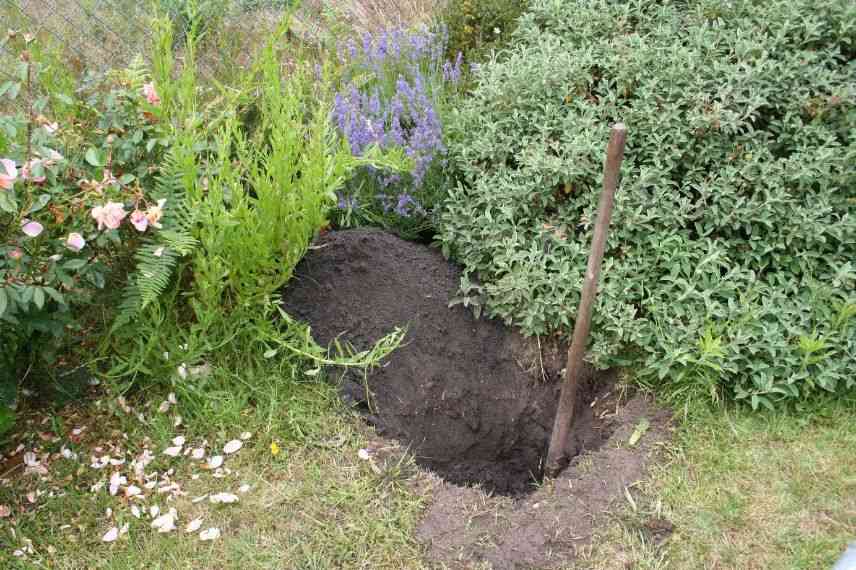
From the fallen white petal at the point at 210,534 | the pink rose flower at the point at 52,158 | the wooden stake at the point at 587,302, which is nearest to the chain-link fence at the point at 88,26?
the pink rose flower at the point at 52,158

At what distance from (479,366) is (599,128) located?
1.21 metres

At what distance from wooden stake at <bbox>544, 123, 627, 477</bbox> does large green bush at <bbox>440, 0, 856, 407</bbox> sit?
13.0 inches

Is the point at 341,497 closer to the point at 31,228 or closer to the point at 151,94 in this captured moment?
the point at 31,228

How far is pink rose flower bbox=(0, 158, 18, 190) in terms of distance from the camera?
2.13 metres

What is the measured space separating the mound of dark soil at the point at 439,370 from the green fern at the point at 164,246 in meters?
0.61

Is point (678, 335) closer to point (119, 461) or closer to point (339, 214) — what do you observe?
point (339, 214)

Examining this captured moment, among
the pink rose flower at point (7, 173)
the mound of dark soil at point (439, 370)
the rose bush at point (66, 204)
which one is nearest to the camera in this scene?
the pink rose flower at point (7, 173)

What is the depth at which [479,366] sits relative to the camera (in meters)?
3.17

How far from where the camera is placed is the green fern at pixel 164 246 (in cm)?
254

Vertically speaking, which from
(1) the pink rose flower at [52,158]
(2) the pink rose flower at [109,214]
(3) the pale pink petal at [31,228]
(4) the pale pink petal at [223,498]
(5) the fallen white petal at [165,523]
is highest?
(1) the pink rose flower at [52,158]

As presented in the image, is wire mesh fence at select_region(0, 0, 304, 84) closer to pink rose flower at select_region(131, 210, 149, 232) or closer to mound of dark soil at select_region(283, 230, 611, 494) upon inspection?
mound of dark soil at select_region(283, 230, 611, 494)

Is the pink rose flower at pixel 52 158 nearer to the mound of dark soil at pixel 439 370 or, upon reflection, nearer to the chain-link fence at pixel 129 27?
the mound of dark soil at pixel 439 370

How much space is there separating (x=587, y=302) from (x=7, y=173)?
1918 millimetres

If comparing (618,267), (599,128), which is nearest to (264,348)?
Answer: (618,267)
